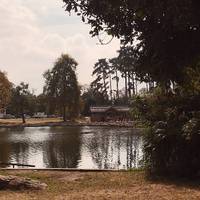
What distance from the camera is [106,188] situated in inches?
495

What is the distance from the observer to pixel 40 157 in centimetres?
3341

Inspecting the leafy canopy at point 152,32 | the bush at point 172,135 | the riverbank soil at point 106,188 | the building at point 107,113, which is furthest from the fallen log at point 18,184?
the building at point 107,113

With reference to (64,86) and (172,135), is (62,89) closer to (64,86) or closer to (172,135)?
(64,86)

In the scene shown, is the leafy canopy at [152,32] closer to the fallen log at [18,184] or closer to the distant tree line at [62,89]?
the fallen log at [18,184]

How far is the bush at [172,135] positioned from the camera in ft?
46.7

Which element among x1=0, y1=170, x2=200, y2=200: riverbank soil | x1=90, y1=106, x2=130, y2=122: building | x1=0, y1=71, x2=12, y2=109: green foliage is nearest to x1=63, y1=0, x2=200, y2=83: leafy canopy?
x1=0, y1=170, x2=200, y2=200: riverbank soil

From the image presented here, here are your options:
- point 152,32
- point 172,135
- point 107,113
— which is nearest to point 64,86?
point 107,113

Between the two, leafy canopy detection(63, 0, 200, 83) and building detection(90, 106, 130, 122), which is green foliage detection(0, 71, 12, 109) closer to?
building detection(90, 106, 130, 122)

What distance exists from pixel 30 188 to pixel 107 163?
16751 millimetres

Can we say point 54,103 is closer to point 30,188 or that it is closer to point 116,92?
point 116,92

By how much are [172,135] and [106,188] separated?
10.3ft

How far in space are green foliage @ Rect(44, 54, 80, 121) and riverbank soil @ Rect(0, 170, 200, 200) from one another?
73150mm

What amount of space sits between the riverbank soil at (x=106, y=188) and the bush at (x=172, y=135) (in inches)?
31.1

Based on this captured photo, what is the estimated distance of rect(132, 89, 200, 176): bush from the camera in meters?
14.2
